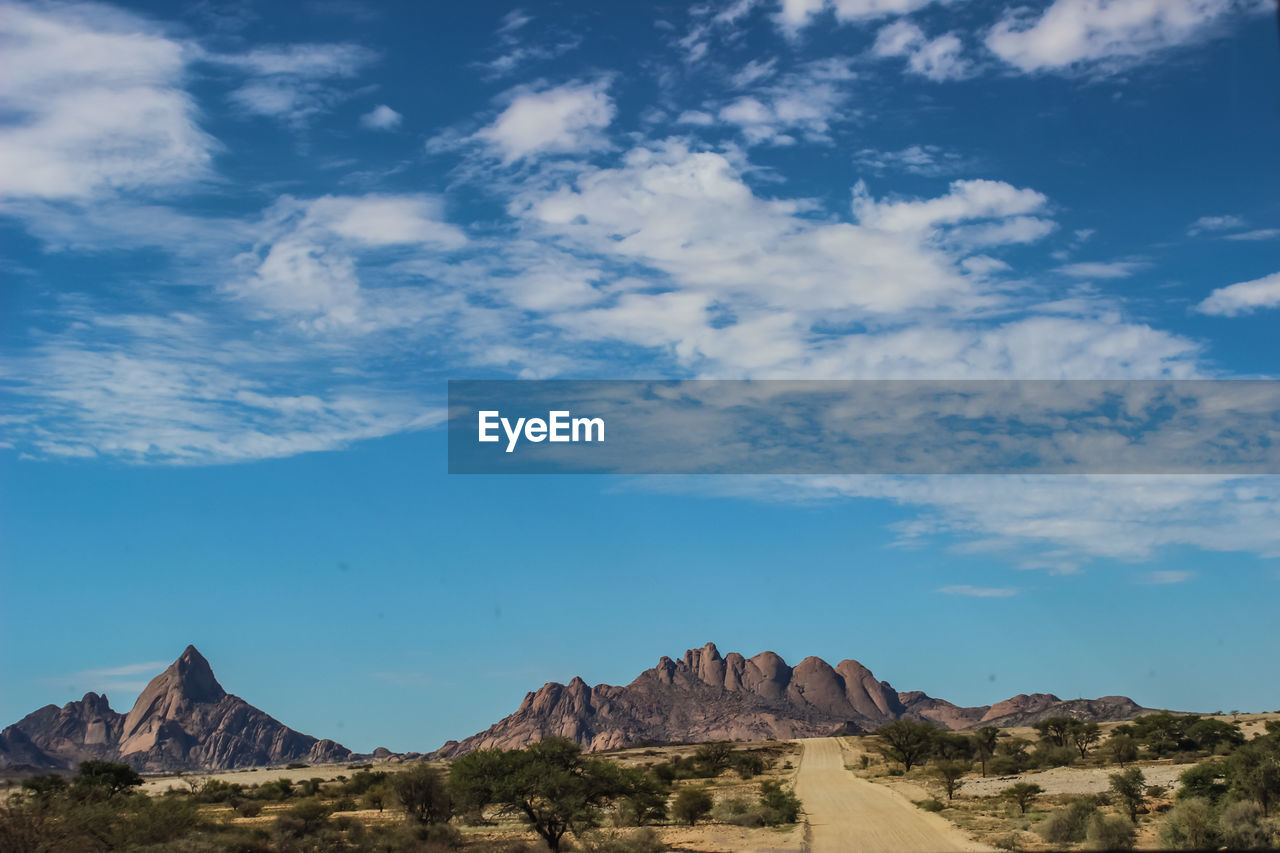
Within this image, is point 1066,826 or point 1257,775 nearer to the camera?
point 1257,775

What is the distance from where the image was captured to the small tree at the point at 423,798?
51.2 m

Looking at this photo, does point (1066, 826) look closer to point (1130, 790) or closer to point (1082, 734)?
point (1130, 790)

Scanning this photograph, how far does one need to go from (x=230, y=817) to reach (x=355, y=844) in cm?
2915

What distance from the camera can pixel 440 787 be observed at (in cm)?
5250

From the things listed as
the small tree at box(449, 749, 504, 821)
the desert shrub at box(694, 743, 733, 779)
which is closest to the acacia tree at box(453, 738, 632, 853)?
the small tree at box(449, 749, 504, 821)

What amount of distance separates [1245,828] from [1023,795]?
1891 centimetres

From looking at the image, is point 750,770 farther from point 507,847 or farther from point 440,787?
point 507,847

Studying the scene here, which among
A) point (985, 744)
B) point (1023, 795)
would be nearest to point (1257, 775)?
point (1023, 795)

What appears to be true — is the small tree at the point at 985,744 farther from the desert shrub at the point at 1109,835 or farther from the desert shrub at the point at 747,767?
the desert shrub at the point at 1109,835

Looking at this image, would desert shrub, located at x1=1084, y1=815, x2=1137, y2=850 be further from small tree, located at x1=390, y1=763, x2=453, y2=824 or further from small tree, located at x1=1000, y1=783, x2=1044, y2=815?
small tree, located at x1=390, y1=763, x2=453, y2=824

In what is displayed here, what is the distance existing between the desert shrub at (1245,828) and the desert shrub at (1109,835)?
302cm

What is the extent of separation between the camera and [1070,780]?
228 ft

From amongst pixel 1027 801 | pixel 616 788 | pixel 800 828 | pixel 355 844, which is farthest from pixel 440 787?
pixel 1027 801

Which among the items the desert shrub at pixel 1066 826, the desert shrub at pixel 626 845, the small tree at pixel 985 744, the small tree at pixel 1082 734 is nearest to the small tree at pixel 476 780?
the desert shrub at pixel 626 845
